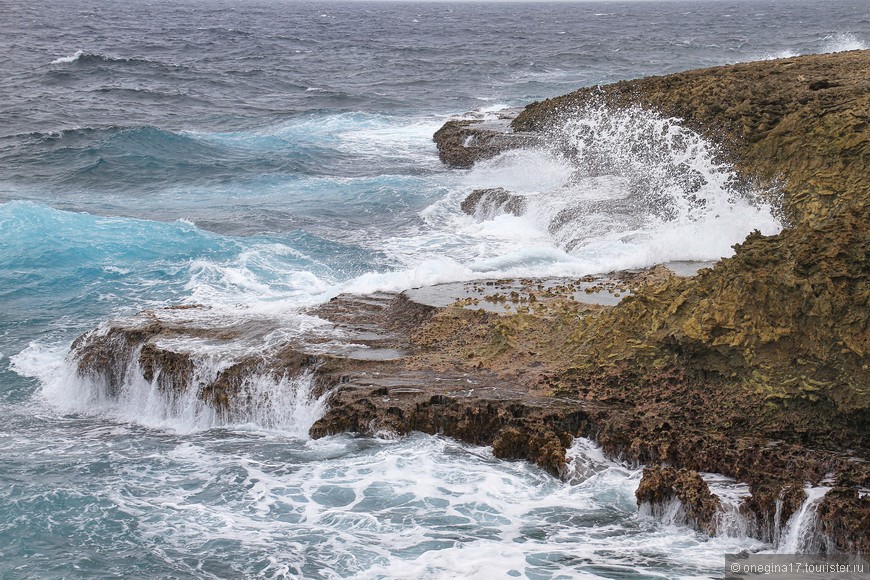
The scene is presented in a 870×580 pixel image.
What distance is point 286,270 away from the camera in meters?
16.8

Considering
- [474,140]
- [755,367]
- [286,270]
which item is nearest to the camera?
[755,367]

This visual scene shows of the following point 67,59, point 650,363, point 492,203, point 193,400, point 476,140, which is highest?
point 67,59

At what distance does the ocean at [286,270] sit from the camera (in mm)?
7688

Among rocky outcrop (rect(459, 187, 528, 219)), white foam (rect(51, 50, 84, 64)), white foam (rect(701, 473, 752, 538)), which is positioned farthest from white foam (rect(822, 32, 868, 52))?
white foam (rect(701, 473, 752, 538))

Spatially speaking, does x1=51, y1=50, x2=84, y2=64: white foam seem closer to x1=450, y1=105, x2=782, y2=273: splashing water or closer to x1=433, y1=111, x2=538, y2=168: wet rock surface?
x1=433, y1=111, x2=538, y2=168: wet rock surface

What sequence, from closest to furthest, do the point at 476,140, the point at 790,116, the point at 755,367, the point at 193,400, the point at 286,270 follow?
the point at 755,367 < the point at 193,400 < the point at 790,116 < the point at 286,270 < the point at 476,140

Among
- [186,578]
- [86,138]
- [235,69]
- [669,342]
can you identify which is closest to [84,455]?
[186,578]

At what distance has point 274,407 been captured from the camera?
1002 centimetres

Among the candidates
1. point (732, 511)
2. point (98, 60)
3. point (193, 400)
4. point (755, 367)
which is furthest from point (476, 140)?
point (98, 60)

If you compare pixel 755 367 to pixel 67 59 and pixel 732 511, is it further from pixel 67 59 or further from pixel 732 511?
pixel 67 59

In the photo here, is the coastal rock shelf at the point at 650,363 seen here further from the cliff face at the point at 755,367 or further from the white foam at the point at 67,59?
the white foam at the point at 67,59

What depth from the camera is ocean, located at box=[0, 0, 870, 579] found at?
7688 millimetres

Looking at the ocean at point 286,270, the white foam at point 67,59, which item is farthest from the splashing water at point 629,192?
the white foam at point 67,59

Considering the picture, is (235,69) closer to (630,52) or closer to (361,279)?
(630,52)
